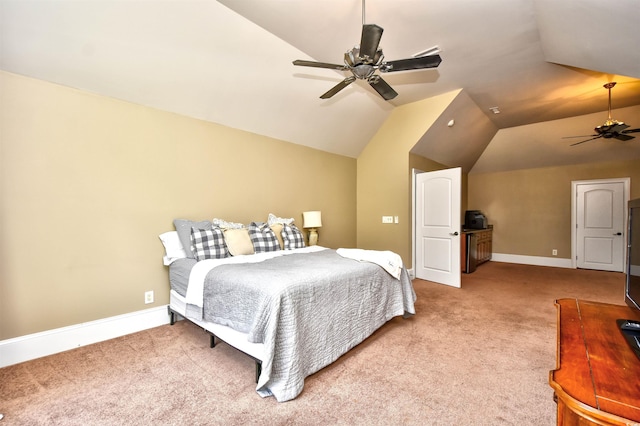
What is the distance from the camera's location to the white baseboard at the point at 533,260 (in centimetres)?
598

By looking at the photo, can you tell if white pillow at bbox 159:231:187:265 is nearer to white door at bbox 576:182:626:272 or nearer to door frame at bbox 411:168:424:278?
door frame at bbox 411:168:424:278

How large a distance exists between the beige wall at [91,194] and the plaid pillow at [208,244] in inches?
17.0

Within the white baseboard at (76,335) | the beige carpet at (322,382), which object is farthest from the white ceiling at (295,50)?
the beige carpet at (322,382)

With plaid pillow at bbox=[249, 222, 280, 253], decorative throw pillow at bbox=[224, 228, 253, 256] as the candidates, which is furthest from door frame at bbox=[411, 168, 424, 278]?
decorative throw pillow at bbox=[224, 228, 253, 256]

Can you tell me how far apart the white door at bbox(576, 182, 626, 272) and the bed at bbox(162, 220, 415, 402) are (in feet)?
17.7

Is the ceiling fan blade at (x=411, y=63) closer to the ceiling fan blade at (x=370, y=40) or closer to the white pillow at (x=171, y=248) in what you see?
the ceiling fan blade at (x=370, y=40)

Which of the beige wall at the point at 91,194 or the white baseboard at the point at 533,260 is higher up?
the beige wall at the point at 91,194

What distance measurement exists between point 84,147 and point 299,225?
278cm

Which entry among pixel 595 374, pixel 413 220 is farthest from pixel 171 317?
pixel 413 220

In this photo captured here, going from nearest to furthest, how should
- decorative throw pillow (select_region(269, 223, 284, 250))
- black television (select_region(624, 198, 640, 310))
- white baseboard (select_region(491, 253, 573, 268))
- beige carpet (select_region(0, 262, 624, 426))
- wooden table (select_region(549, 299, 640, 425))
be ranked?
wooden table (select_region(549, 299, 640, 425)), black television (select_region(624, 198, 640, 310)), beige carpet (select_region(0, 262, 624, 426)), decorative throw pillow (select_region(269, 223, 284, 250)), white baseboard (select_region(491, 253, 573, 268))

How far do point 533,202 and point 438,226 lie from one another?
3565 mm

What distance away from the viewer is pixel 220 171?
11.3 ft

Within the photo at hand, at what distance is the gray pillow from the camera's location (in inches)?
114

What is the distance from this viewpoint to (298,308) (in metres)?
1.82
